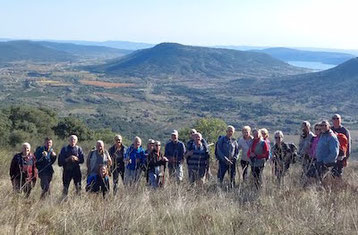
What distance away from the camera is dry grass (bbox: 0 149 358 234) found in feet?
11.5

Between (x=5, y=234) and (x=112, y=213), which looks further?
(x=112, y=213)

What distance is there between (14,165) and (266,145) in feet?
12.5

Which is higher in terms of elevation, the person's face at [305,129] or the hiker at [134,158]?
the person's face at [305,129]

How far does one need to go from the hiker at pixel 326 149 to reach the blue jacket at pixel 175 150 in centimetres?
229

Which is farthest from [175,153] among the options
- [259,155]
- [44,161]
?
[44,161]

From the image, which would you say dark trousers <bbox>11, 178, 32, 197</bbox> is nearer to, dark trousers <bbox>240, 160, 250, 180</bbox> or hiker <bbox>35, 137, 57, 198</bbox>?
hiker <bbox>35, 137, 57, 198</bbox>

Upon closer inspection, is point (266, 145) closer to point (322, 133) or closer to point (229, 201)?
point (322, 133)

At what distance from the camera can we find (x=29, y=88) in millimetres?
114438

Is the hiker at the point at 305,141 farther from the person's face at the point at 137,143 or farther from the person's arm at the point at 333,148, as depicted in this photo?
the person's face at the point at 137,143

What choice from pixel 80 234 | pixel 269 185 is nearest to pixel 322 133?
pixel 269 185

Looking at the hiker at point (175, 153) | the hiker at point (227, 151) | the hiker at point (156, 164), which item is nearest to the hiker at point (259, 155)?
the hiker at point (227, 151)

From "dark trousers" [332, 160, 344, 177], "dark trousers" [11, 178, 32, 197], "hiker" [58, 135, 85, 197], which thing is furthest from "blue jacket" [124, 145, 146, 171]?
"dark trousers" [332, 160, 344, 177]

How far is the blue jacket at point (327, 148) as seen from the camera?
6297 millimetres

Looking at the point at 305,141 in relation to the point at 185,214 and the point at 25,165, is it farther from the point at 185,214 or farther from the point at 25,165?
the point at 25,165
